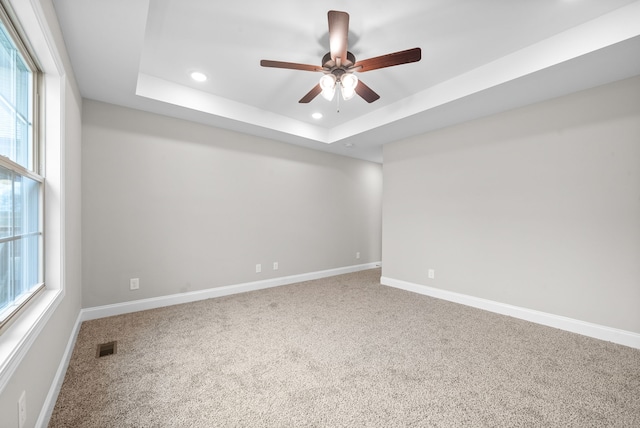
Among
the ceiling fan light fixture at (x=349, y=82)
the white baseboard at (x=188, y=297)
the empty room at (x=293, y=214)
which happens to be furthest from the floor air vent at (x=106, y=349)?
the ceiling fan light fixture at (x=349, y=82)

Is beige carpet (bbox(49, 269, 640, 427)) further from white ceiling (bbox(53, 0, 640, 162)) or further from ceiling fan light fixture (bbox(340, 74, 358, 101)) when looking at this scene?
white ceiling (bbox(53, 0, 640, 162))

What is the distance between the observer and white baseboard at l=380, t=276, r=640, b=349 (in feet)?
8.05

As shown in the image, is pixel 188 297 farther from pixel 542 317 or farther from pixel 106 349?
pixel 542 317

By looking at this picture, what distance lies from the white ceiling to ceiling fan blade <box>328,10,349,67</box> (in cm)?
25

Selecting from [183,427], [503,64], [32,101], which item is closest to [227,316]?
[183,427]

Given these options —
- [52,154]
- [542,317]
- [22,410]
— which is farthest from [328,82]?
[542,317]

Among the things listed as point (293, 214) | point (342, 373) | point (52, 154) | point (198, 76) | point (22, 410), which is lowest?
point (342, 373)

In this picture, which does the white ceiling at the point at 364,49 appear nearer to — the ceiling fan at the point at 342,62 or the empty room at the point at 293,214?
the empty room at the point at 293,214

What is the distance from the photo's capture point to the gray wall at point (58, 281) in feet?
3.91

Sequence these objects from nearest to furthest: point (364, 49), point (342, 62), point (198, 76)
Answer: point (342, 62) < point (364, 49) < point (198, 76)

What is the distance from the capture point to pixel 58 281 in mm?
1819

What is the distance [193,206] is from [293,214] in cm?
157

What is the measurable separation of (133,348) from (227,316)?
916mm

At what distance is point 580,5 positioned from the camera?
6.26 feet
